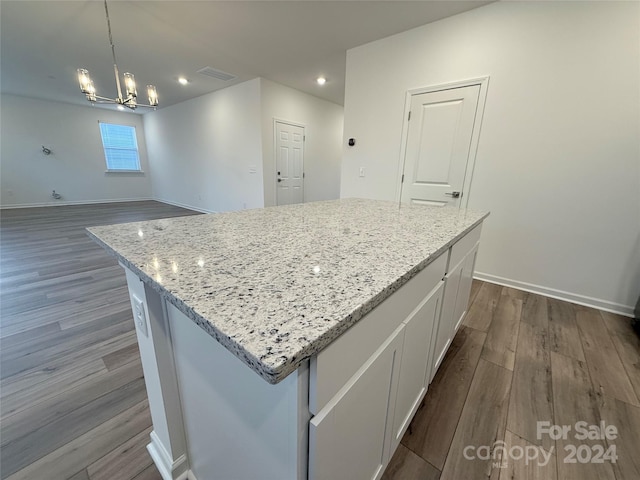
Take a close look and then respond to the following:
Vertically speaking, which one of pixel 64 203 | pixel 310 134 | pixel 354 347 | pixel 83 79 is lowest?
pixel 64 203

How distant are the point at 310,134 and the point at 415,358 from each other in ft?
17.2

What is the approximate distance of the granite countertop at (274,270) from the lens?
Result: 40 cm

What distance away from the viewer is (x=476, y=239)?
1.70 m

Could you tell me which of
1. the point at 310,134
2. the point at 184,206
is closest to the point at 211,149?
the point at 184,206

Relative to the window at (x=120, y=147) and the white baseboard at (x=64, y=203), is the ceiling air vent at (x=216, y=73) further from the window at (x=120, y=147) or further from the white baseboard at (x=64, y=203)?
the white baseboard at (x=64, y=203)

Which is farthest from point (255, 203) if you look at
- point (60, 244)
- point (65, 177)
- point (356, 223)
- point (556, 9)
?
point (65, 177)

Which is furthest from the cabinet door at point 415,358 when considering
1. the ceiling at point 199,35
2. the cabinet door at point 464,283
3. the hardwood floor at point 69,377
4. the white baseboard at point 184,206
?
the white baseboard at point 184,206

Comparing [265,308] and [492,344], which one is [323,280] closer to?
[265,308]

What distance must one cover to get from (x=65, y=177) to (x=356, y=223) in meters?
8.87

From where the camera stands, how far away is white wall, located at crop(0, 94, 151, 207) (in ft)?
19.1

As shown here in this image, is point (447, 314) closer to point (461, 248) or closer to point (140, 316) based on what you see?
point (461, 248)

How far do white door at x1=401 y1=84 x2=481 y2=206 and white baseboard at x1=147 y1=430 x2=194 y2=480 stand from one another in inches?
119

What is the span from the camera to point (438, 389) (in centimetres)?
139

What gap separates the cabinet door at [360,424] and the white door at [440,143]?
2527 mm
